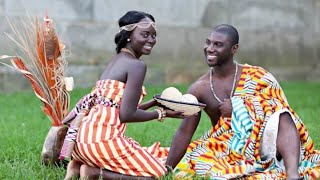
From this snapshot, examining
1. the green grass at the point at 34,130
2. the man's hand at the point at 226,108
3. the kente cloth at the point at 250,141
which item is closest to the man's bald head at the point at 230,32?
the kente cloth at the point at 250,141

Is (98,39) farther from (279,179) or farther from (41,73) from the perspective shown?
(279,179)

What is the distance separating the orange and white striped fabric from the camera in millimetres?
5008

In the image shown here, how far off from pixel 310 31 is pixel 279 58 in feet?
3.35

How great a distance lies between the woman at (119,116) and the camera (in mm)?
5004

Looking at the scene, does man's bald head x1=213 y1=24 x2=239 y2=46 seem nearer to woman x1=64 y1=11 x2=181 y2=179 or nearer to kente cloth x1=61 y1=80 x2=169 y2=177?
woman x1=64 y1=11 x2=181 y2=179

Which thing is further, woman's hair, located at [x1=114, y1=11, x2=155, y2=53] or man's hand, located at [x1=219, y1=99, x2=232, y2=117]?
man's hand, located at [x1=219, y1=99, x2=232, y2=117]

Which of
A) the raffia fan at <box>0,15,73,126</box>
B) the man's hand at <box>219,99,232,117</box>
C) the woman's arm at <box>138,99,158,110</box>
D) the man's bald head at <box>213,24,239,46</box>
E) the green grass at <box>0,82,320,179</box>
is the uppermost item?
the man's bald head at <box>213,24,239,46</box>

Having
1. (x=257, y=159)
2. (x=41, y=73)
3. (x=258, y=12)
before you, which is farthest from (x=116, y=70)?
(x=258, y=12)

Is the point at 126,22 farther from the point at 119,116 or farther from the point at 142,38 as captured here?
the point at 119,116

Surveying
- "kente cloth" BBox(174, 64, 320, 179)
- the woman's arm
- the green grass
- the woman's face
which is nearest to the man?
"kente cloth" BBox(174, 64, 320, 179)

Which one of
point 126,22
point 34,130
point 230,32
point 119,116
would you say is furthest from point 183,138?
point 34,130

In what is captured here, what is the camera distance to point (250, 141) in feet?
17.2

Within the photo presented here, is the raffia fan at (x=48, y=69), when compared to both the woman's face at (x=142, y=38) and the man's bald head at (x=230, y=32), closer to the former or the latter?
the woman's face at (x=142, y=38)

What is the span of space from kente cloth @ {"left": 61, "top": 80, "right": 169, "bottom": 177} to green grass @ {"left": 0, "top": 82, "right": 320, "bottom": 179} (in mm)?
459
